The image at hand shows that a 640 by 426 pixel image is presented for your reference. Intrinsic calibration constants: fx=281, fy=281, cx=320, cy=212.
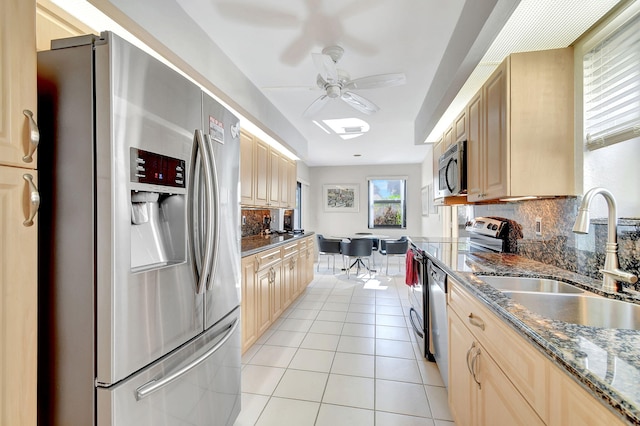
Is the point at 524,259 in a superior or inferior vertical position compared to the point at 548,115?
inferior

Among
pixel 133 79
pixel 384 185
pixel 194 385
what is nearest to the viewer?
pixel 133 79

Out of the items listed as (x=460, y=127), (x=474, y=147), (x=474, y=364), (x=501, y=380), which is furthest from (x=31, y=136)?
(x=460, y=127)

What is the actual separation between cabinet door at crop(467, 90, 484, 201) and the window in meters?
4.76

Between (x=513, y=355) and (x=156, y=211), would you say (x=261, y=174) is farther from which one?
(x=513, y=355)

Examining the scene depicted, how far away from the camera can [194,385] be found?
4.04 feet

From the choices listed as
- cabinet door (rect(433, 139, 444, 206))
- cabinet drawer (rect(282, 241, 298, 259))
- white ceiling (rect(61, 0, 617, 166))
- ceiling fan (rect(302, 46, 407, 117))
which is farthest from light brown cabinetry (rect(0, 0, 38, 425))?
cabinet door (rect(433, 139, 444, 206))

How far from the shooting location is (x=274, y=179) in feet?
12.7

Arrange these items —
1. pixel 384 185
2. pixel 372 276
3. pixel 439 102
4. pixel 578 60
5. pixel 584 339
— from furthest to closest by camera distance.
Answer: pixel 384 185
pixel 372 276
pixel 439 102
pixel 578 60
pixel 584 339

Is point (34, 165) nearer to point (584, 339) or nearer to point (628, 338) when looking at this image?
point (584, 339)

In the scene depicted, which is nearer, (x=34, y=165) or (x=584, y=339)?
(x=584, y=339)

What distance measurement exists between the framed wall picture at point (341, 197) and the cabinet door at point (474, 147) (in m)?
4.86

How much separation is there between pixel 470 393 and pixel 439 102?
2293mm

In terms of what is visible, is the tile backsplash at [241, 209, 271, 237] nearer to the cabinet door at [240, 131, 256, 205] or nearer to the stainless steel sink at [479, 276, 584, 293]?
the cabinet door at [240, 131, 256, 205]

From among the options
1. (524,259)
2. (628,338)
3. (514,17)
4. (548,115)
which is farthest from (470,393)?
(514,17)
